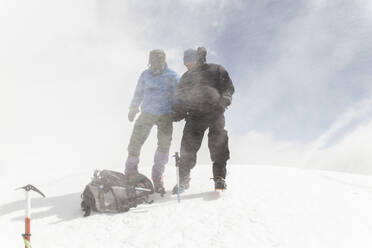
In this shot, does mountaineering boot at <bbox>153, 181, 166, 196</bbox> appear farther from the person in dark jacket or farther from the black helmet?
the black helmet

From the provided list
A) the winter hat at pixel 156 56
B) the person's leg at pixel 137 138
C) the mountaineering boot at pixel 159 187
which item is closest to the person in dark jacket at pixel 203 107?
the mountaineering boot at pixel 159 187

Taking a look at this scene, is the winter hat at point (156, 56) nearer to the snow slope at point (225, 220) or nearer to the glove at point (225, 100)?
the glove at point (225, 100)

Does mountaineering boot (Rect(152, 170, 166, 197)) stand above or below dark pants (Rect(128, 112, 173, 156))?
below

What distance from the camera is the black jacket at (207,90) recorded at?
5.40 metres

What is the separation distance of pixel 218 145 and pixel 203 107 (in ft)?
2.56

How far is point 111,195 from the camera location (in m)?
4.94

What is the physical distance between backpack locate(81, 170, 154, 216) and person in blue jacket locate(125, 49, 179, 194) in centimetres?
59

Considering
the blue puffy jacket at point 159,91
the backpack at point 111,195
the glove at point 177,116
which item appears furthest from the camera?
the blue puffy jacket at point 159,91

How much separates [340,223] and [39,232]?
14.4 feet

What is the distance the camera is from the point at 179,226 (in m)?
3.93

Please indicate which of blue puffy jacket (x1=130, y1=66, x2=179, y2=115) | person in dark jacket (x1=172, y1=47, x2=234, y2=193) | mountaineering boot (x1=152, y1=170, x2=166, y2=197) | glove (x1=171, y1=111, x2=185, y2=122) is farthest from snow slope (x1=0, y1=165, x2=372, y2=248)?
blue puffy jacket (x1=130, y1=66, x2=179, y2=115)

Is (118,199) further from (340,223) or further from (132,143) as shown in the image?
(340,223)

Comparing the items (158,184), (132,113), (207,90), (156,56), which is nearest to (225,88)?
(207,90)

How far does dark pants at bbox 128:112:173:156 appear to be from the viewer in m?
6.08
